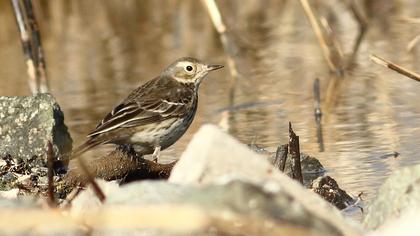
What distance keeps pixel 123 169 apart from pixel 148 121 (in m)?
1.89

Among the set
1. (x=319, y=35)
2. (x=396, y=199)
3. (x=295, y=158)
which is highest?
(x=396, y=199)

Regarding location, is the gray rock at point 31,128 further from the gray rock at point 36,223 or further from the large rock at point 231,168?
the gray rock at point 36,223

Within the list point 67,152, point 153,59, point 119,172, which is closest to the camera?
point 119,172

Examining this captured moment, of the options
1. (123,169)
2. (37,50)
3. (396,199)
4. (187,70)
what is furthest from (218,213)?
(37,50)

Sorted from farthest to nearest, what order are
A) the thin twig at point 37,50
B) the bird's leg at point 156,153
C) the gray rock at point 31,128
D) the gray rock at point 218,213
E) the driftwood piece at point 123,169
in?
the thin twig at point 37,50
the bird's leg at point 156,153
the gray rock at point 31,128
the driftwood piece at point 123,169
the gray rock at point 218,213

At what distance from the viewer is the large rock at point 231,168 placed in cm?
461

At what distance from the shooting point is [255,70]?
43.0 ft

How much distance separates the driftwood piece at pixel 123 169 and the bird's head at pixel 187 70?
9.01 feet

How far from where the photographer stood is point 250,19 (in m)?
16.5

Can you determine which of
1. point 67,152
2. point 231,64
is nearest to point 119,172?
point 67,152

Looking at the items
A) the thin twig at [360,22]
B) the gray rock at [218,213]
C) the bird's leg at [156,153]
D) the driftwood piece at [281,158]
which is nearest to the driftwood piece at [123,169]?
the driftwood piece at [281,158]

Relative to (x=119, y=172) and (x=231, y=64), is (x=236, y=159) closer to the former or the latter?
(x=119, y=172)

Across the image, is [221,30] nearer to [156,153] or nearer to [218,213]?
[156,153]

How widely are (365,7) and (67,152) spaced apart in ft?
27.6
